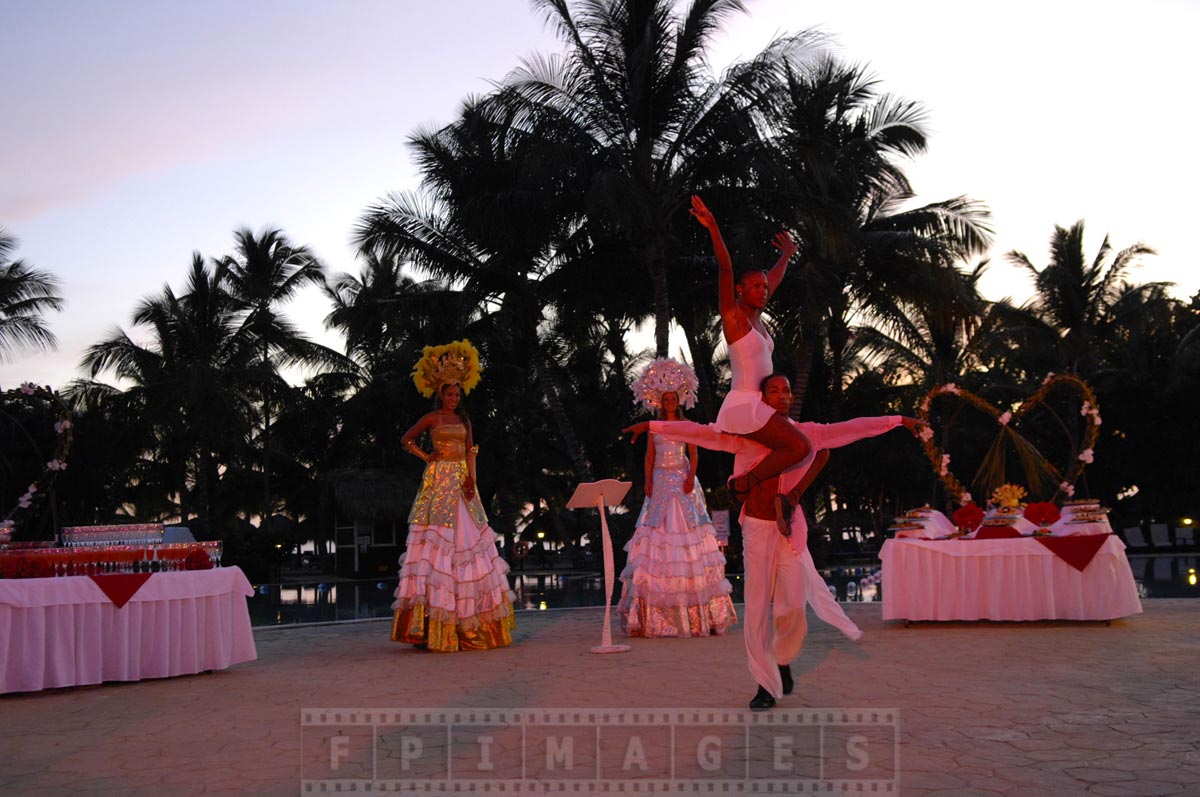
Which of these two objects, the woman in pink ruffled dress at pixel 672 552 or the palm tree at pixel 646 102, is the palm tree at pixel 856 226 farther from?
the woman in pink ruffled dress at pixel 672 552

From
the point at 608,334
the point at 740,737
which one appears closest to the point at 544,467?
the point at 608,334

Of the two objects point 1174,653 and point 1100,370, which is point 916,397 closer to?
point 1100,370

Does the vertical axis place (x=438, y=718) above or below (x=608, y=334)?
below

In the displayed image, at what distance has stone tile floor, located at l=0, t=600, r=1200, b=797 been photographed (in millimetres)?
4297

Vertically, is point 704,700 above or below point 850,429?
below

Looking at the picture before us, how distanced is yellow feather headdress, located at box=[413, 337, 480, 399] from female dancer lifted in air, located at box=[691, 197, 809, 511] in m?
4.07

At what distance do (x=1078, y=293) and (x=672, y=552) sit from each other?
81.9ft

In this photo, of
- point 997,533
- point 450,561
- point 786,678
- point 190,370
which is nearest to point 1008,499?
point 997,533

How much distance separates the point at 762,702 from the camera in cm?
558

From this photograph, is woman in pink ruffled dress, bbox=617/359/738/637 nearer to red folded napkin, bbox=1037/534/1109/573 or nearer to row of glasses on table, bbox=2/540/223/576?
red folded napkin, bbox=1037/534/1109/573

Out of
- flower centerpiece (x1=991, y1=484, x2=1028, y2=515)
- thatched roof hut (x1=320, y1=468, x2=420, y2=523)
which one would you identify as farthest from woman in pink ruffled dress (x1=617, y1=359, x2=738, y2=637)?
thatched roof hut (x1=320, y1=468, x2=420, y2=523)

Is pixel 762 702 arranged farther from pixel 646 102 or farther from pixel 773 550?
pixel 646 102

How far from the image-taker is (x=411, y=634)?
9.09m

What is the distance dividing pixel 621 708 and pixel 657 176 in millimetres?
13089
